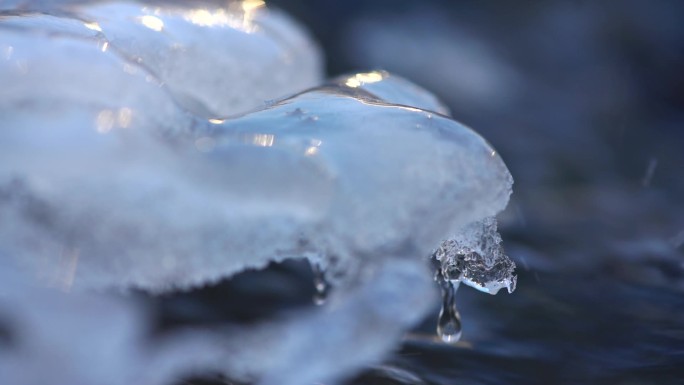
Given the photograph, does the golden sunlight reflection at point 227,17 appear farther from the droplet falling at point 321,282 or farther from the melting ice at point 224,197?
the droplet falling at point 321,282

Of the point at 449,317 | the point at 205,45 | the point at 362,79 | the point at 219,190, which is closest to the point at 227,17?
the point at 205,45

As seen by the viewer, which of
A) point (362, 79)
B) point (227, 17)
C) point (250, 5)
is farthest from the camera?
point (250, 5)

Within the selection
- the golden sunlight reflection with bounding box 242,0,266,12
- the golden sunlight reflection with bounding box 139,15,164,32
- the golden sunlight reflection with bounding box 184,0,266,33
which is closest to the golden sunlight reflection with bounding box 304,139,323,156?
the golden sunlight reflection with bounding box 139,15,164,32

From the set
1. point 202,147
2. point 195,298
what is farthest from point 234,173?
point 195,298

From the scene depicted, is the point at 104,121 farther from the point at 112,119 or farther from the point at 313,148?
the point at 313,148

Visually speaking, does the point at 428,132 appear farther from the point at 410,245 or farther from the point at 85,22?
the point at 85,22
